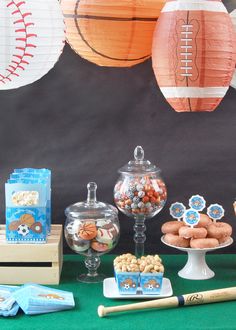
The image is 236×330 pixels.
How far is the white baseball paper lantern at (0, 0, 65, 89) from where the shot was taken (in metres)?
1.91

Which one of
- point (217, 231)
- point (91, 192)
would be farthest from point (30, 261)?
point (217, 231)

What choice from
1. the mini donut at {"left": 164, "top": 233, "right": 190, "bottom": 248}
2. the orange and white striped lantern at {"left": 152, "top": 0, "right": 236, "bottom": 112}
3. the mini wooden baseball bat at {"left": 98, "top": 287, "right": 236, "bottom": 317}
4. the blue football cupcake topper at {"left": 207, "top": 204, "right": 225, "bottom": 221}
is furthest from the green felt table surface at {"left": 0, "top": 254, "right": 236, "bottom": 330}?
the orange and white striped lantern at {"left": 152, "top": 0, "right": 236, "bottom": 112}

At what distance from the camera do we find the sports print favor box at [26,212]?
207 centimetres

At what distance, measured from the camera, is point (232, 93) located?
7.84 feet

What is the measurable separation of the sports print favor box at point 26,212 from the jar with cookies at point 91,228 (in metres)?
0.09

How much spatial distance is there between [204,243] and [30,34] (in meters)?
0.88

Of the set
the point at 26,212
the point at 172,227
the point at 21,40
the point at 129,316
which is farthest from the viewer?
the point at 172,227

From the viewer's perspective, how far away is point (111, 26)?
1906mm

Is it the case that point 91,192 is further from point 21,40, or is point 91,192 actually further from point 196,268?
point 21,40

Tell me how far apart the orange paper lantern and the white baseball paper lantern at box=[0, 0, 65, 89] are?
2.1 inches

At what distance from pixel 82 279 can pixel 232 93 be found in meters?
0.90

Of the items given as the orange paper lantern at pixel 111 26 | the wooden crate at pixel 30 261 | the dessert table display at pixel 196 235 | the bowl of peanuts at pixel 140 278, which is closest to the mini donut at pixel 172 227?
the dessert table display at pixel 196 235

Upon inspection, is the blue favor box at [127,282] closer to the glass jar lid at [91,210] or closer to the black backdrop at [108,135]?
the glass jar lid at [91,210]

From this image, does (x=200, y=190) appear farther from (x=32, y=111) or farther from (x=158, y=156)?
(x=32, y=111)
